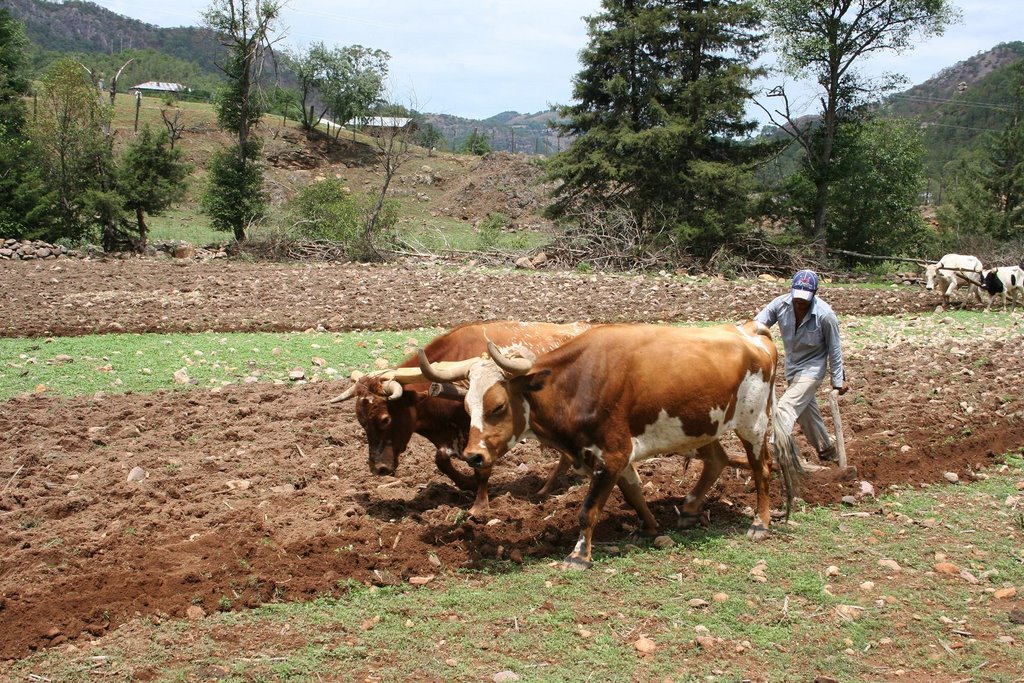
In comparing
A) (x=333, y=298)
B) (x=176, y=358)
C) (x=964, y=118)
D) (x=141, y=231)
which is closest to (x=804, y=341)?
(x=176, y=358)

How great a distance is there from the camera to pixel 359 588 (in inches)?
257

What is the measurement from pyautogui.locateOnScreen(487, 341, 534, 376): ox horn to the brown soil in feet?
4.72

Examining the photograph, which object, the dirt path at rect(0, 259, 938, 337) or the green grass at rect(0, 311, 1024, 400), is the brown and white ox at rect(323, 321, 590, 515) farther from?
the dirt path at rect(0, 259, 938, 337)

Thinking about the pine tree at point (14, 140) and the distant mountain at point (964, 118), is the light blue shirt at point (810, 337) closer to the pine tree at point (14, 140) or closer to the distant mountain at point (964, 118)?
the pine tree at point (14, 140)

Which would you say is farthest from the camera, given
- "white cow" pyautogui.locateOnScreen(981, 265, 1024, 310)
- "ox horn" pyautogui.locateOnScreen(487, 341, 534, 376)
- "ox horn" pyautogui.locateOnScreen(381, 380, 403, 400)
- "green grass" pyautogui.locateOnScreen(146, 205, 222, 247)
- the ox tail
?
"green grass" pyautogui.locateOnScreen(146, 205, 222, 247)

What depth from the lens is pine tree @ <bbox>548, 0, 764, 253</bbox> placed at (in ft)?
102

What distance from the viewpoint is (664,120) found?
103 feet

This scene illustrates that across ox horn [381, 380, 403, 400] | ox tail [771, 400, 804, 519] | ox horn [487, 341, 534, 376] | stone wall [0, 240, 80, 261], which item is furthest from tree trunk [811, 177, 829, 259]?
ox horn [487, 341, 534, 376]

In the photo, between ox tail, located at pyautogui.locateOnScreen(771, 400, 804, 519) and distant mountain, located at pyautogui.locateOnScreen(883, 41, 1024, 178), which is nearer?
ox tail, located at pyautogui.locateOnScreen(771, 400, 804, 519)

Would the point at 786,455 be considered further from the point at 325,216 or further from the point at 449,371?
the point at 325,216

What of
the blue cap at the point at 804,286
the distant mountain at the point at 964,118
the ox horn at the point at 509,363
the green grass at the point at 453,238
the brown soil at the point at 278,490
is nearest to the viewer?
the brown soil at the point at 278,490

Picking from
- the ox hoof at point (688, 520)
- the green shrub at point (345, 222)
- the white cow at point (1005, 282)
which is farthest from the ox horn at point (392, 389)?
the green shrub at point (345, 222)

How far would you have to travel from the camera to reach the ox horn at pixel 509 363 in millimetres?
6949

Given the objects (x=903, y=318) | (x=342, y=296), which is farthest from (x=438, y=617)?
(x=903, y=318)
